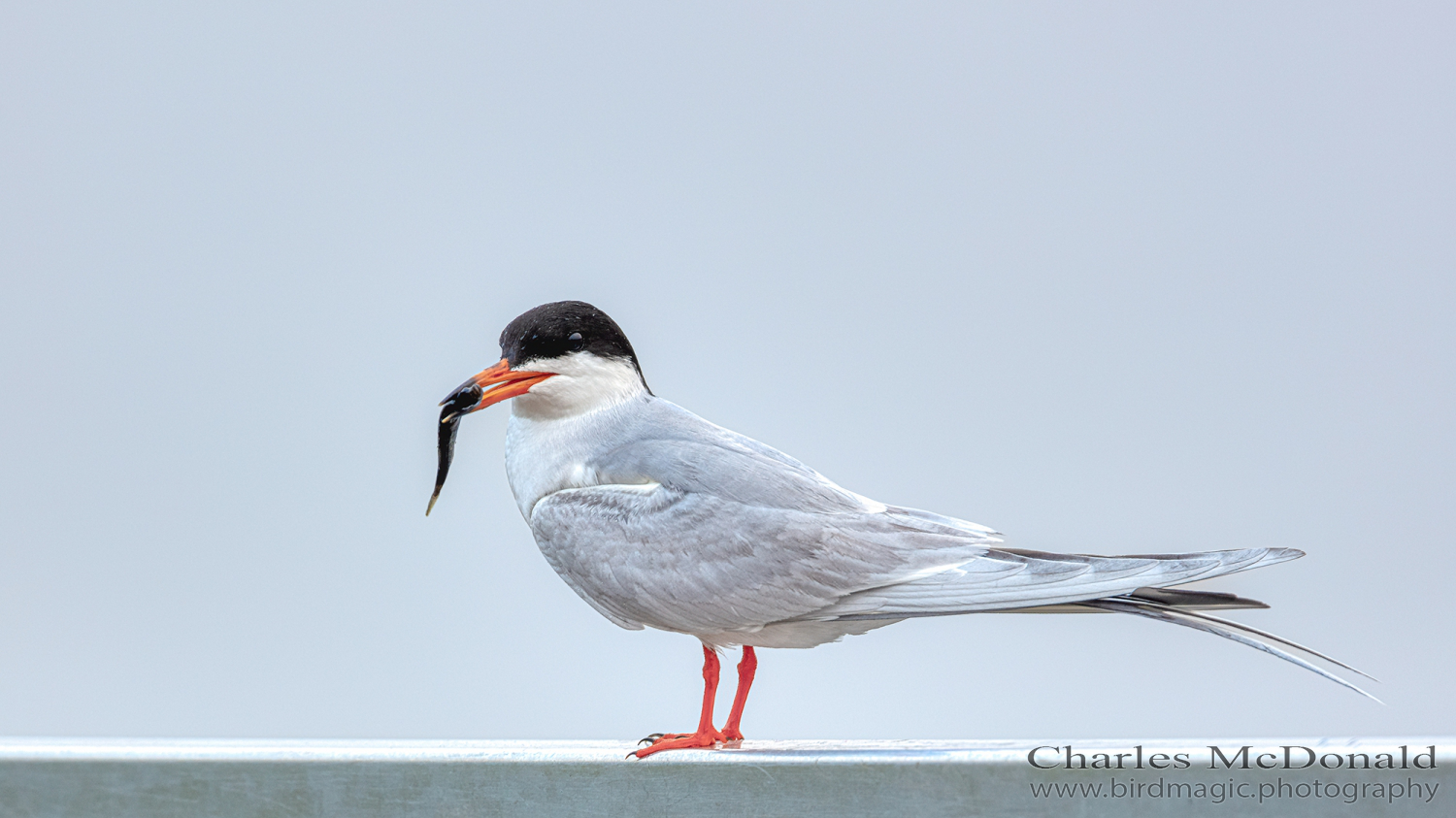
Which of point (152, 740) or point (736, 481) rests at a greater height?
point (736, 481)

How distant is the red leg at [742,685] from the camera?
2.54 meters

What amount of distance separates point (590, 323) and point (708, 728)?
0.83 m

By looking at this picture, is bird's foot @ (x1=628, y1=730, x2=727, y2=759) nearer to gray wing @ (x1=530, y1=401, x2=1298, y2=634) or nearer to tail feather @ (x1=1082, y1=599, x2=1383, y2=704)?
gray wing @ (x1=530, y1=401, x2=1298, y2=634)

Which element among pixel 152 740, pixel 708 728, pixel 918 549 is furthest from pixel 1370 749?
pixel 152 740

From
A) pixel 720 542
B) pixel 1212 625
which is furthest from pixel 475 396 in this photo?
pixel 1212 625

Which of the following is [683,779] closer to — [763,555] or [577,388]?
[763,555]

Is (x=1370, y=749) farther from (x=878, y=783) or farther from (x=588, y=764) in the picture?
(x=588, y=764)

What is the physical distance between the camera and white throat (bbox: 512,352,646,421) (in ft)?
8.24

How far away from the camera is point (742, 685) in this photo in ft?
8.52

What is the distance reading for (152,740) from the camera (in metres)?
2.46

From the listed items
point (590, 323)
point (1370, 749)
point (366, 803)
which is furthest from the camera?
point (590, 323)

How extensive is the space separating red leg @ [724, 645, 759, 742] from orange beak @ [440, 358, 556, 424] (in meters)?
0.68

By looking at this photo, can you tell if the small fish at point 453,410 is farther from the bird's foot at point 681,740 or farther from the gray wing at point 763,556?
the bird's foot at point 681,740

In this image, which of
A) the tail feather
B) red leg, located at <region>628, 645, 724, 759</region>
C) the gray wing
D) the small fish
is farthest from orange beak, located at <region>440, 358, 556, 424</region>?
the tail feather
